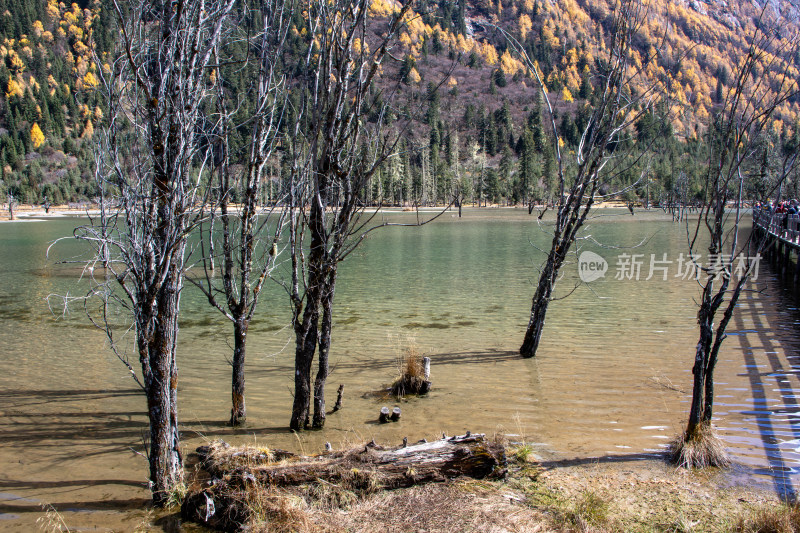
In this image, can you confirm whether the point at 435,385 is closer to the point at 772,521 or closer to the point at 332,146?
the point at 332,146

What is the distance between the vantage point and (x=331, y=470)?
4906 millimetres

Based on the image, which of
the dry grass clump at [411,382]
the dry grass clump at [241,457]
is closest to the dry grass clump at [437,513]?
the dry grass clump at [241,457]

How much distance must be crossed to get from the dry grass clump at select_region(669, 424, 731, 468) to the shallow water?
0.18 meters

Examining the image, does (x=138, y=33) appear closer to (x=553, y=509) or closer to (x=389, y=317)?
(x=553, y=509)

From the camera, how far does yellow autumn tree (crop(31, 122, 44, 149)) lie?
410 ft

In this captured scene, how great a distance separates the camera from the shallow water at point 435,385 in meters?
5.86

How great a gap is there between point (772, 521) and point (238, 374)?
5387 mm

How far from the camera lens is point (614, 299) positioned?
622 inches

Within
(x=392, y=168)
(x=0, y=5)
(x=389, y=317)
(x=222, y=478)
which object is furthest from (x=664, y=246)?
(x=0, y=5)

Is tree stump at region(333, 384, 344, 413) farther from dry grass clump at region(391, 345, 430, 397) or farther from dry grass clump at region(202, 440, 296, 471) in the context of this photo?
dry grass clump at region(202, 440, 296, 471)

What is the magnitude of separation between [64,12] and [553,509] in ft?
778

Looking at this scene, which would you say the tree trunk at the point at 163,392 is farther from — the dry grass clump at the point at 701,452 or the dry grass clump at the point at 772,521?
the dry grass clump at the point at 701,452

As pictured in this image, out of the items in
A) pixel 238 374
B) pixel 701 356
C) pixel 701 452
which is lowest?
pixel 701 452

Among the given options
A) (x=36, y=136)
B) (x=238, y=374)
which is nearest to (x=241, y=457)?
(x=238, y=374)
